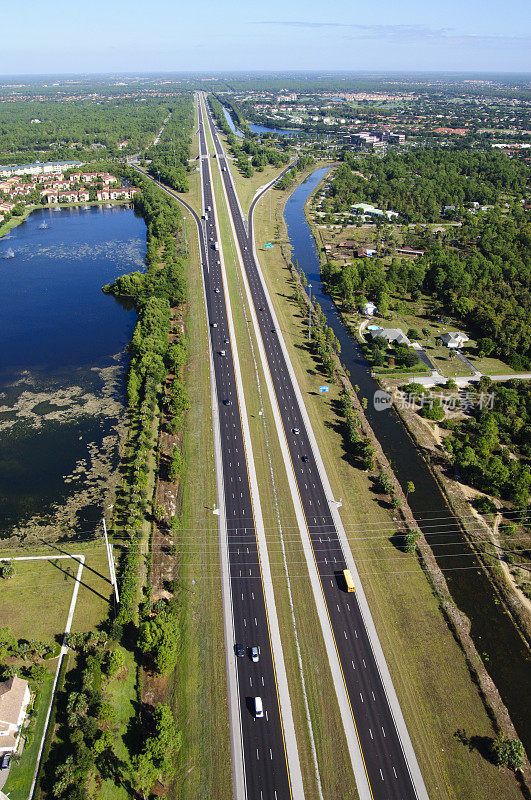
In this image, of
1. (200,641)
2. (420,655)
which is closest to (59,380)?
(200,641)

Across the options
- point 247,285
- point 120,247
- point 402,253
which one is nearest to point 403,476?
point 247,285

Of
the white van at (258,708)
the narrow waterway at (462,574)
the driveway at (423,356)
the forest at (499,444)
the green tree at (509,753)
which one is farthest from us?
the driveway at (423,356)

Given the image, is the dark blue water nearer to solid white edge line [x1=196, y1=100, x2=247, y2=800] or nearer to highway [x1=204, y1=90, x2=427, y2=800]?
solid white edge line [x1=196, y1=100, x2=247, y2=800]

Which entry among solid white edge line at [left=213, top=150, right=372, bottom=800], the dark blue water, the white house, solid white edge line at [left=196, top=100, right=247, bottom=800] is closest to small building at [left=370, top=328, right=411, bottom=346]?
solid white edge line at [left=213, top=150, right=372, bottom=800]

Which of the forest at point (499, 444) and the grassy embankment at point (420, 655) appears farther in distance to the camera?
the forest at point (499, 444)

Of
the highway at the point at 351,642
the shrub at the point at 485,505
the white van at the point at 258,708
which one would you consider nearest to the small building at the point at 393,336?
the highway at the point at 351,642

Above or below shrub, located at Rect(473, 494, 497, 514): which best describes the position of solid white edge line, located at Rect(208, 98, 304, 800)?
below

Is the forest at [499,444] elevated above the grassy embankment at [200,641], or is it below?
above

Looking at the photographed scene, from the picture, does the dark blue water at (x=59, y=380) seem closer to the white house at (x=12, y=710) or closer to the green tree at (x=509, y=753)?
the white house at (x=12, y=710)
